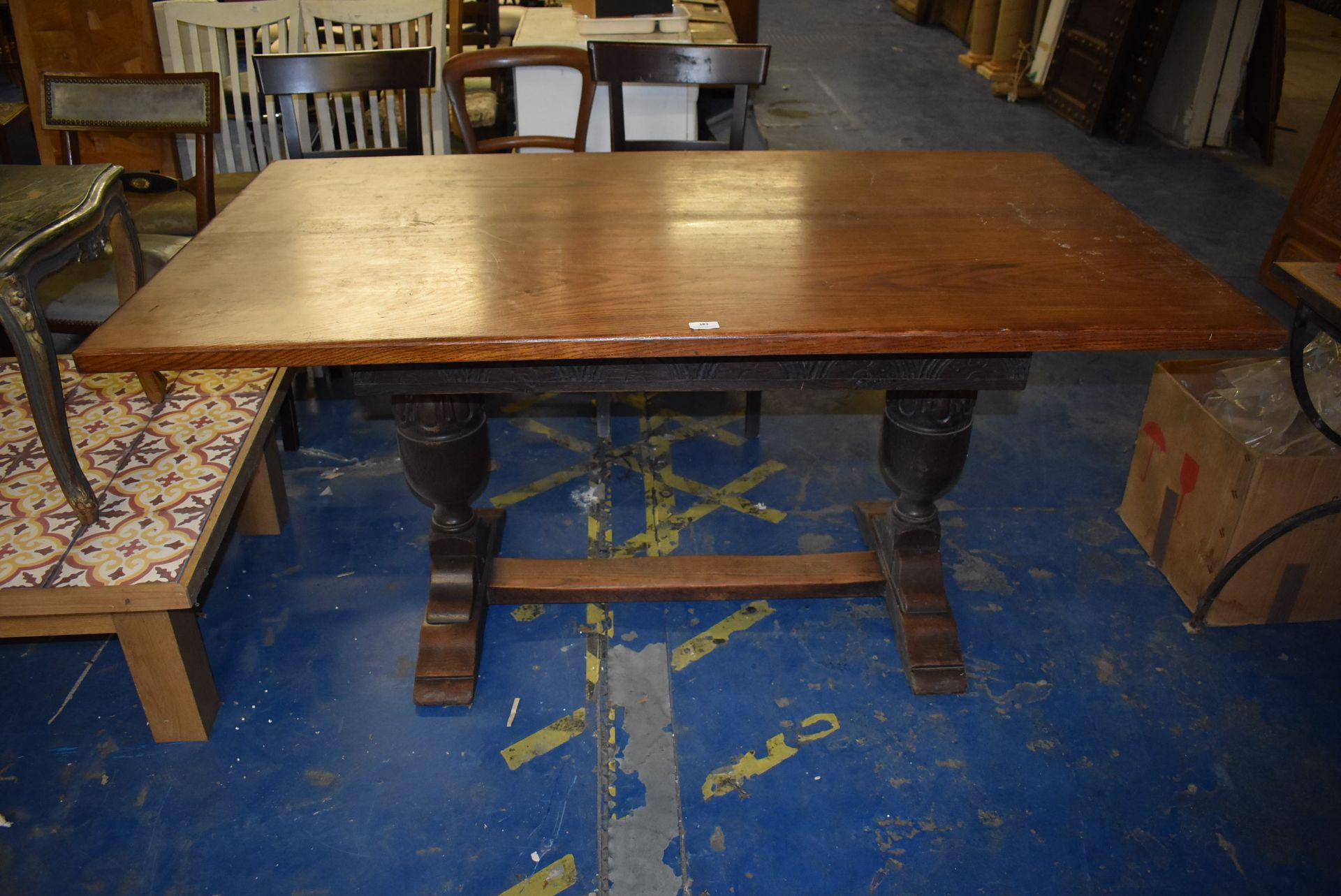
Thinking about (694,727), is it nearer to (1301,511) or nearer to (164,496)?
(164,496)

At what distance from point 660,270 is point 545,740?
38.0 inches

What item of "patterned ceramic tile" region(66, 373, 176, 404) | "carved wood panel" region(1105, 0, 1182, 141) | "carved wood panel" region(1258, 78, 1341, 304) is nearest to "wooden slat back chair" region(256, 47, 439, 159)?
"patterned ceramic tile" region(66, 373, 176, 404)

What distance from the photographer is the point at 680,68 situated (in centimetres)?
257

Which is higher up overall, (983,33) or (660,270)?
(660,270)

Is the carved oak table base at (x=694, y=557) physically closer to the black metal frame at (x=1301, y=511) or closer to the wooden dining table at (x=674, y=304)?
the wooden dining table at (x=674, y=304)

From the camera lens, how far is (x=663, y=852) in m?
1.72

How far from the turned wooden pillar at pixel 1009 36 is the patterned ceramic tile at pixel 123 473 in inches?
224

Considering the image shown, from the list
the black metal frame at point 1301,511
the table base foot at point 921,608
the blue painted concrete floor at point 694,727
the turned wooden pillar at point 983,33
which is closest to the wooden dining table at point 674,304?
the table base foot at point 921,608

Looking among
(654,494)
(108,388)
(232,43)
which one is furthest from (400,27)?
(654,494)

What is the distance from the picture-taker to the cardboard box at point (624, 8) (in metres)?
3.66

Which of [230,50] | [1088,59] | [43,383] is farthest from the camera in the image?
[1088,59]

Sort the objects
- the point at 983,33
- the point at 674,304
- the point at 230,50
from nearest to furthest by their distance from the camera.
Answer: the point at 674,304 → the point at 230,50 → the point at 983,33

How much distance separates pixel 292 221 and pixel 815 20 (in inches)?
298

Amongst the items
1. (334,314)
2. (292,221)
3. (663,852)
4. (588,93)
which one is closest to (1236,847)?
(663,852)
